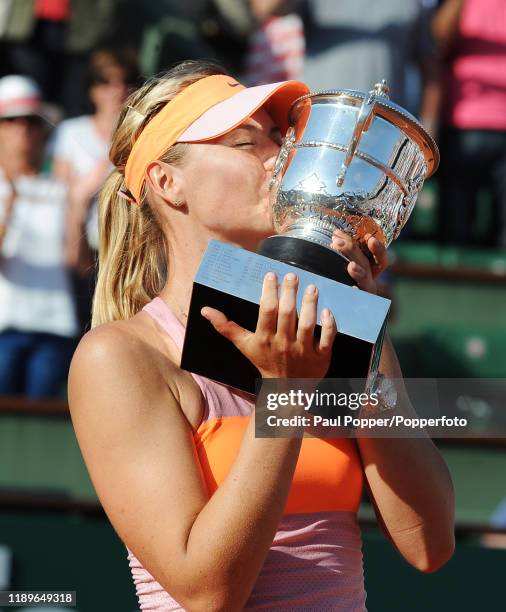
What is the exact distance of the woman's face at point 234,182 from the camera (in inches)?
70.9

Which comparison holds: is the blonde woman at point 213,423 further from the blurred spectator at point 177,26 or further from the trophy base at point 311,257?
the blurred spectator at point 177,26

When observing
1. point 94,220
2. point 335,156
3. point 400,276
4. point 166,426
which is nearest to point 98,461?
point 166,426

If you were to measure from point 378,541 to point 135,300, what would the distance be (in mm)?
2015

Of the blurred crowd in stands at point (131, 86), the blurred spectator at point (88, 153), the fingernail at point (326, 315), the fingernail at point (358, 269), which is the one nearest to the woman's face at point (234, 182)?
the fingernail at point (358, 269)

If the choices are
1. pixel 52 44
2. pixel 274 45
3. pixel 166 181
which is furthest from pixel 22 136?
pixel 166 181

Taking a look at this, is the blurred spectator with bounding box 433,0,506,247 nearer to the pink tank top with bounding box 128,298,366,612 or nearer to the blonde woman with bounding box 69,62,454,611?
the blonde woman with bounding box 69,62,454,611

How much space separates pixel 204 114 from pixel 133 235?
0.29 m

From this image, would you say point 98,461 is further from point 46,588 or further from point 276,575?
point 46,588

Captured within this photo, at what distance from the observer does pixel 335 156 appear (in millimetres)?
1728

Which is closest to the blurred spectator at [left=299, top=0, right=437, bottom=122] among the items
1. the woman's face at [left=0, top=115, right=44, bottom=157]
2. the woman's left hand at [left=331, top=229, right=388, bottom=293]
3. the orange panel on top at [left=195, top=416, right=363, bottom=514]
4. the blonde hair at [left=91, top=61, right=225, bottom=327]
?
the woman's face at [left=0, top=115, right=44, bottom=157]

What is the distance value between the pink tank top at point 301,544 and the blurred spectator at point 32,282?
2.62 metres

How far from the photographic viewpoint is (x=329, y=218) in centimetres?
171

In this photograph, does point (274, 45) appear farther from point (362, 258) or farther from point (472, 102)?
point (362, 258)

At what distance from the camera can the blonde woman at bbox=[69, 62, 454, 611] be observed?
1.51 m
